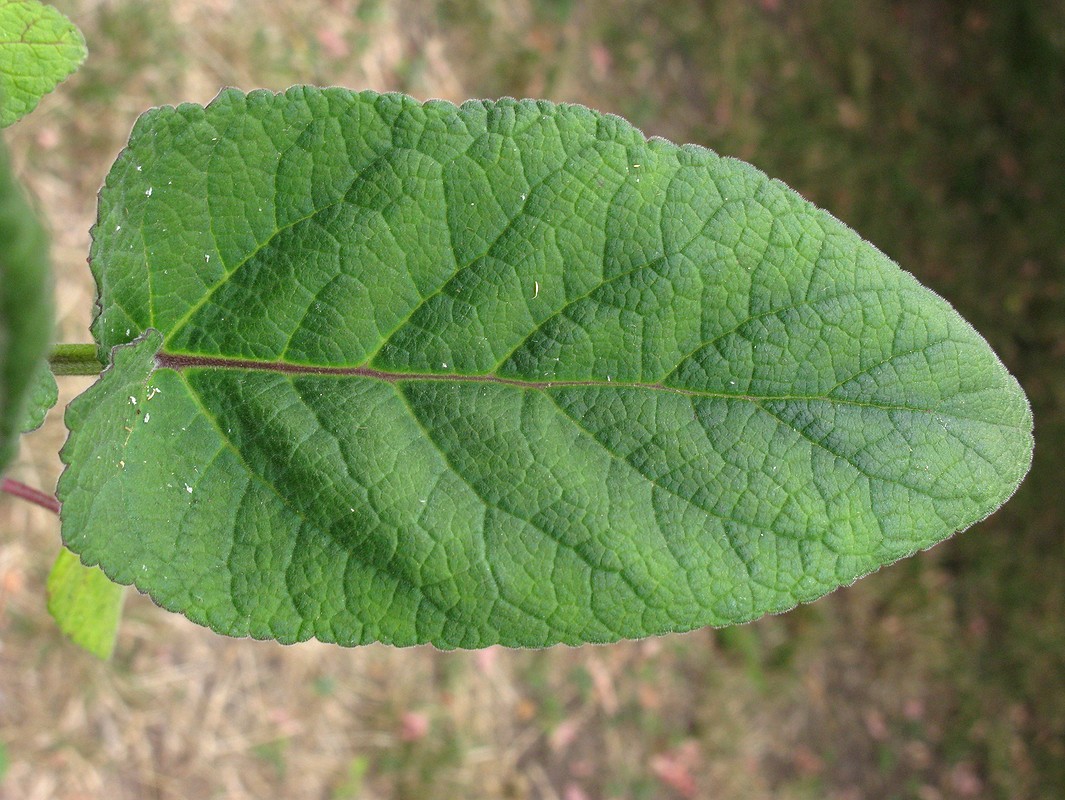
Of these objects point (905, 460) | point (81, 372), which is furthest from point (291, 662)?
point (905, 460)

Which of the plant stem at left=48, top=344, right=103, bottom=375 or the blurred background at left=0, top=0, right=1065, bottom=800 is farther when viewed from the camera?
the blurred background at left=0, top=0, right=1065, bottom=800

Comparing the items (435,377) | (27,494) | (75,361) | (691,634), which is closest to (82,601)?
(27,494)

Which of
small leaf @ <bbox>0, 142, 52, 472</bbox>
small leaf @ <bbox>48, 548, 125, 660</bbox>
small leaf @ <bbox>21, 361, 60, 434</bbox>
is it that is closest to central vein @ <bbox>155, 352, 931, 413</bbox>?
small leaf @ <bbox>21, 361, 60, 434</bbox>

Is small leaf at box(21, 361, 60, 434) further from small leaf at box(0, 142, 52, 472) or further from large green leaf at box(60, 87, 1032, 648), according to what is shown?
small leaf at box(0, 142, 52, 472)

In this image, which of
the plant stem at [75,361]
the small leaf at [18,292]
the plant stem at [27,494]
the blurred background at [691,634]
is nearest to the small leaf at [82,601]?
the plant stem at [27,494]

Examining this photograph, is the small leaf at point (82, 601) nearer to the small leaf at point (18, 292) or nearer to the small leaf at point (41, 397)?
the small leaf at point (41, 397)

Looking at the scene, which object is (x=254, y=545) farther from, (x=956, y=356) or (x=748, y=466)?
(x=956, y=356)
